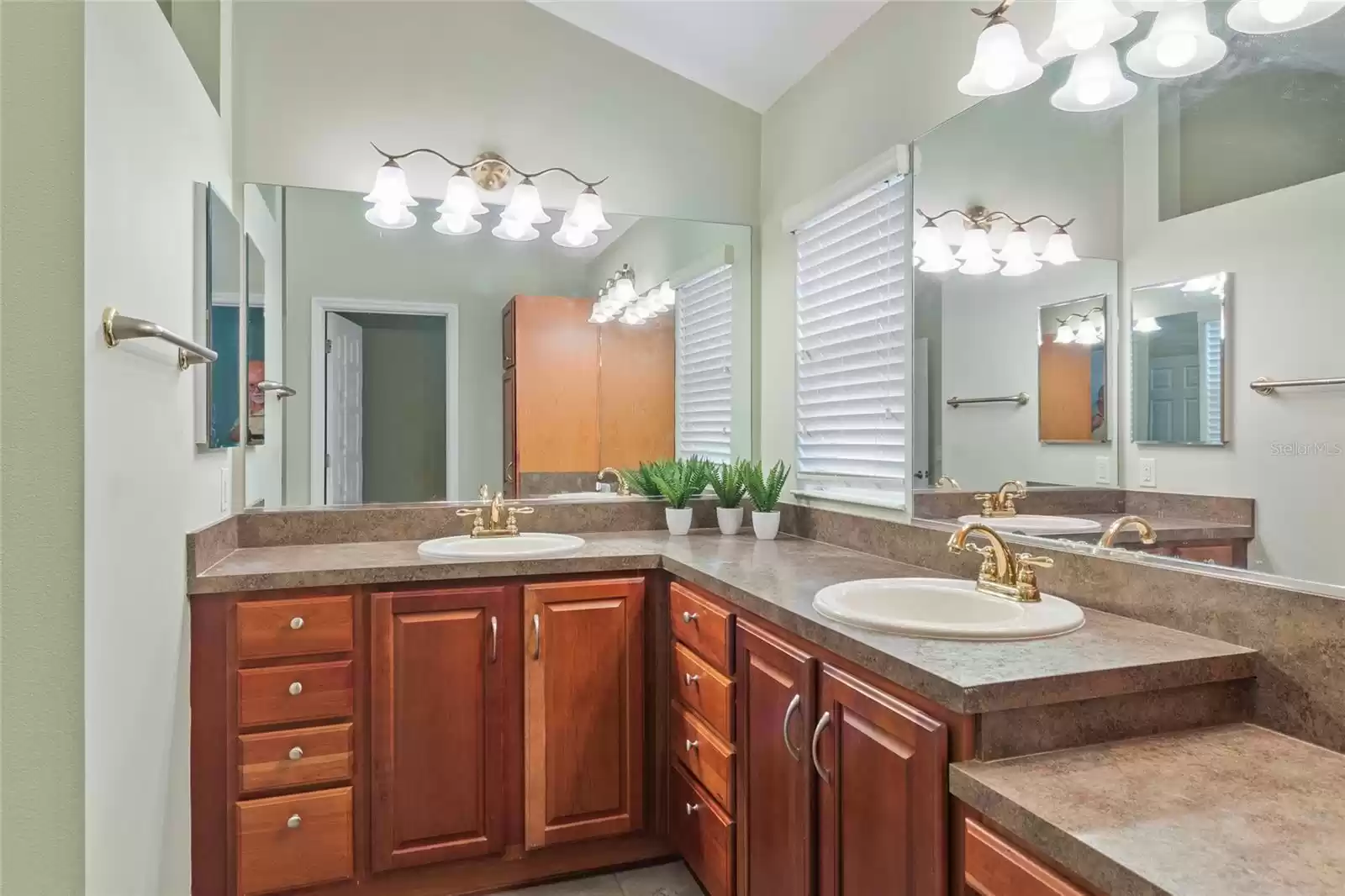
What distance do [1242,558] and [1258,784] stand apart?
0.43m

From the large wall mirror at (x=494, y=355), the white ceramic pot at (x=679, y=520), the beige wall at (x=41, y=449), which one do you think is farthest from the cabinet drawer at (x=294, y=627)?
the white ceramic pot at (x=679, y=520)

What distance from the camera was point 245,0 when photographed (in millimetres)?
2340

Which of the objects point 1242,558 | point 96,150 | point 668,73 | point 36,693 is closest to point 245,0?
point 668,73

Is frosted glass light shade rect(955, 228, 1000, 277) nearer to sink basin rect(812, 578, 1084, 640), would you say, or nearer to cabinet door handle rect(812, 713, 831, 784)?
sink basin rect(812, 578, 1084, 640)

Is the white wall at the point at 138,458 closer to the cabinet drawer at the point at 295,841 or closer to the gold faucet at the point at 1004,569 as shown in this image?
the cabinet drawer at the point at 295,841

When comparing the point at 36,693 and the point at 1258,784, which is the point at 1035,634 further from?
the point at 36,693

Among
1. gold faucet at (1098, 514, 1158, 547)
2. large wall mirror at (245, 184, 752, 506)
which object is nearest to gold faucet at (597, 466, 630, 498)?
large wall mirror at (245, 184, 752, 506)

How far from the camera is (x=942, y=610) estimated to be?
164 cm

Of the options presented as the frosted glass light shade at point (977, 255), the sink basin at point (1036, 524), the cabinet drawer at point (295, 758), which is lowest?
the cabinet drawer at point (295, 758)

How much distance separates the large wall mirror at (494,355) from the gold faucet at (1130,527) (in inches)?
62.3

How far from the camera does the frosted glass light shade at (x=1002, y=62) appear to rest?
5.13 feet

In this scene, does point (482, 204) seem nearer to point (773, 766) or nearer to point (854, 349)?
point (854, 349)

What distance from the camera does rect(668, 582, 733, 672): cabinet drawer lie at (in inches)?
71.3

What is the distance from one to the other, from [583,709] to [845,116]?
1.91 metres
